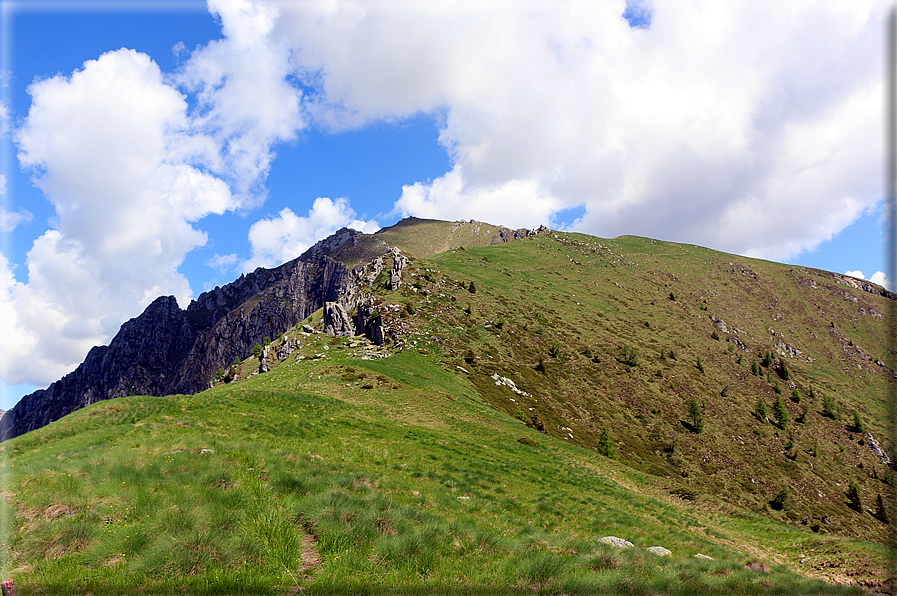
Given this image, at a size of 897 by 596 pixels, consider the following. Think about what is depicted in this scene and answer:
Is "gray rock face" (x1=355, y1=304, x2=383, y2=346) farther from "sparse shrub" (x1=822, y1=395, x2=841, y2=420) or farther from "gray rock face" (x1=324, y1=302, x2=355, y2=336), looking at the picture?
"sparse shrub" (x1=822, y1=395, x2=841, y2=420)

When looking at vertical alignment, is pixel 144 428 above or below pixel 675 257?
below

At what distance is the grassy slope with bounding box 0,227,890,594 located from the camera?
716 centimetres

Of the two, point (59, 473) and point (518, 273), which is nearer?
point (59, 473)

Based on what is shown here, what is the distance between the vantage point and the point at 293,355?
54688 mm

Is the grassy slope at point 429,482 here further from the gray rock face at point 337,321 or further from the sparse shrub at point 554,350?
the gray rock face at point 337,321

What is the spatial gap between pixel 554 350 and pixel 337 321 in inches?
1580

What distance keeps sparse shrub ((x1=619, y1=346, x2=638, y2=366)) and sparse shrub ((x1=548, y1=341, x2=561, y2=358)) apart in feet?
50.6

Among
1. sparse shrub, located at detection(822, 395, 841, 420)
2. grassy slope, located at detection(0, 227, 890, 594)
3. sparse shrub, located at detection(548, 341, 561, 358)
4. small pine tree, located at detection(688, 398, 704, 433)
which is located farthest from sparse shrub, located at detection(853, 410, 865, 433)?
sparse shrub, located at detection(548, 341, 561, 358)

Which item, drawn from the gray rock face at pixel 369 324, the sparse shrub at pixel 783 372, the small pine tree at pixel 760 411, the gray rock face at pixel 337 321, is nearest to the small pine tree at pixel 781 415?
the small pine tree at pixel 760 411

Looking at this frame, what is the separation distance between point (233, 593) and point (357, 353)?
1846 inches

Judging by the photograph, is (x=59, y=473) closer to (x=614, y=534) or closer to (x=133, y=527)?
(x=133, y=527)

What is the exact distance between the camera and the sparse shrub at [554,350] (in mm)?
68875

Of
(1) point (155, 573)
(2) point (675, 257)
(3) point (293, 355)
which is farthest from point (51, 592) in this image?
(2) point (675, 257)

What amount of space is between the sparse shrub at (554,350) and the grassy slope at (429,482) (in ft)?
2.18
